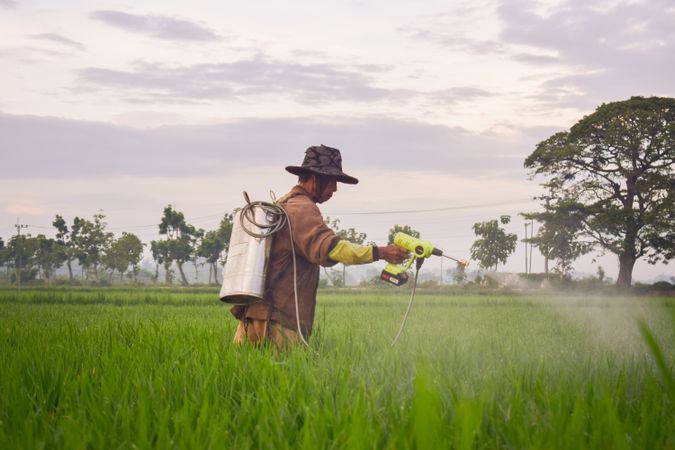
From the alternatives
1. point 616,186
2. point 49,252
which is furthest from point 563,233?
point 49,252

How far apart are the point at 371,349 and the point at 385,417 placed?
2.20 m

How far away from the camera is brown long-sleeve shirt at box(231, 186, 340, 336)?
4832mm

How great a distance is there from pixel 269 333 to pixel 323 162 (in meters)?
1.30

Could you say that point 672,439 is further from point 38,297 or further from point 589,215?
point 589,215

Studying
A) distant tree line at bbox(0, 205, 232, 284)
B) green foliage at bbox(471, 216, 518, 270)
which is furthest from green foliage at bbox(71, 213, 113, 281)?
green foliage at bbox(471, 216, 518, 270)

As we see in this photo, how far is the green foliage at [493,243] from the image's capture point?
72.6 meters

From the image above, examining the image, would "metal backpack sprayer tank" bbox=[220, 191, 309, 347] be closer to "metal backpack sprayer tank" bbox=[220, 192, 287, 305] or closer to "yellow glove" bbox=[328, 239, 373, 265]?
"metal backpack sprayer tank" bbox=[220, 192, 287, 305]

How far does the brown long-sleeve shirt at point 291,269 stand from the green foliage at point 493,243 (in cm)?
6858

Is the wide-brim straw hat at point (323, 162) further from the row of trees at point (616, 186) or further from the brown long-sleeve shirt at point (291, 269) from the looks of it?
the row of trees at point (616, 186)

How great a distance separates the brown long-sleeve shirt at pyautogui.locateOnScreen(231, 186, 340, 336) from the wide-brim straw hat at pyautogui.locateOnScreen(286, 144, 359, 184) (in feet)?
0.74

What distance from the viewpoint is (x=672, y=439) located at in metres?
2.31

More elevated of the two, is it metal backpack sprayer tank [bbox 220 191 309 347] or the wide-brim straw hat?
the wide-brim straw hat

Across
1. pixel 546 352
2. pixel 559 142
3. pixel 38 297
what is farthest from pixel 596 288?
pixel 546 352

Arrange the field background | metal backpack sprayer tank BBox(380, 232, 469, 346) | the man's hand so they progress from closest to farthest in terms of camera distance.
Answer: the field background
metal backpack sprayer tank BBox(380, 232, 469, 346)
the man's hand
